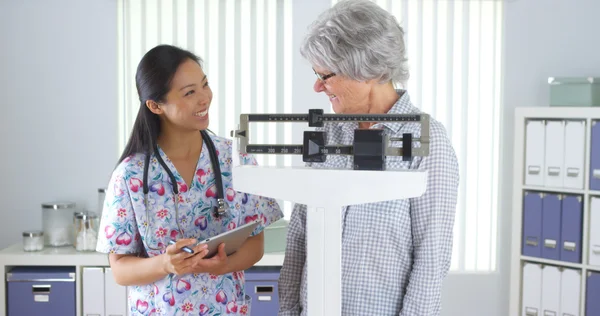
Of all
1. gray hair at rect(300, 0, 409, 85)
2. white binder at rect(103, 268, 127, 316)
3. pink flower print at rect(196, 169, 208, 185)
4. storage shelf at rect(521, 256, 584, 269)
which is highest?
gray hair at rect(300, 0, 409, 85)

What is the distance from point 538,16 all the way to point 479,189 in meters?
1.05

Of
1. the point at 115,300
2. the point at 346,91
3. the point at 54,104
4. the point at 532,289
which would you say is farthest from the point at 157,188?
the point at 532,289

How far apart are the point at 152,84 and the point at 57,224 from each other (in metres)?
2.12

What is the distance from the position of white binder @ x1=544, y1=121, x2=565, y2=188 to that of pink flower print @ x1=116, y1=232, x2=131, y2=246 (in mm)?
2481

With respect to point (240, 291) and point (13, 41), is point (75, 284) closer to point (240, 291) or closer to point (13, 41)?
point (13, 41)

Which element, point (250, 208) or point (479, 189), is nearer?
Result: point (250, 208)

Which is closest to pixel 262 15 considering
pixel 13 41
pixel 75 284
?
pixel 13 41

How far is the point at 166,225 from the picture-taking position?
6.08 ft

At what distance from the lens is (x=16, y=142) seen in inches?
155

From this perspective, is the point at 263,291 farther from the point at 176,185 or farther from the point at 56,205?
the point at 176,185

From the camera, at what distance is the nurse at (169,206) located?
185cm

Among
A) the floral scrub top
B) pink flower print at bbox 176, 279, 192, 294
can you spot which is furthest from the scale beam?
pink flower print at bbox 176, 279, 192, 294

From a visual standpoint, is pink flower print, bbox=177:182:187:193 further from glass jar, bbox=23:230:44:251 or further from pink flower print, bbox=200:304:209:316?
glass jar, bbox=23:230:44:251

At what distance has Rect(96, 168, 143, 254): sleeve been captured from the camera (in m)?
1.85
